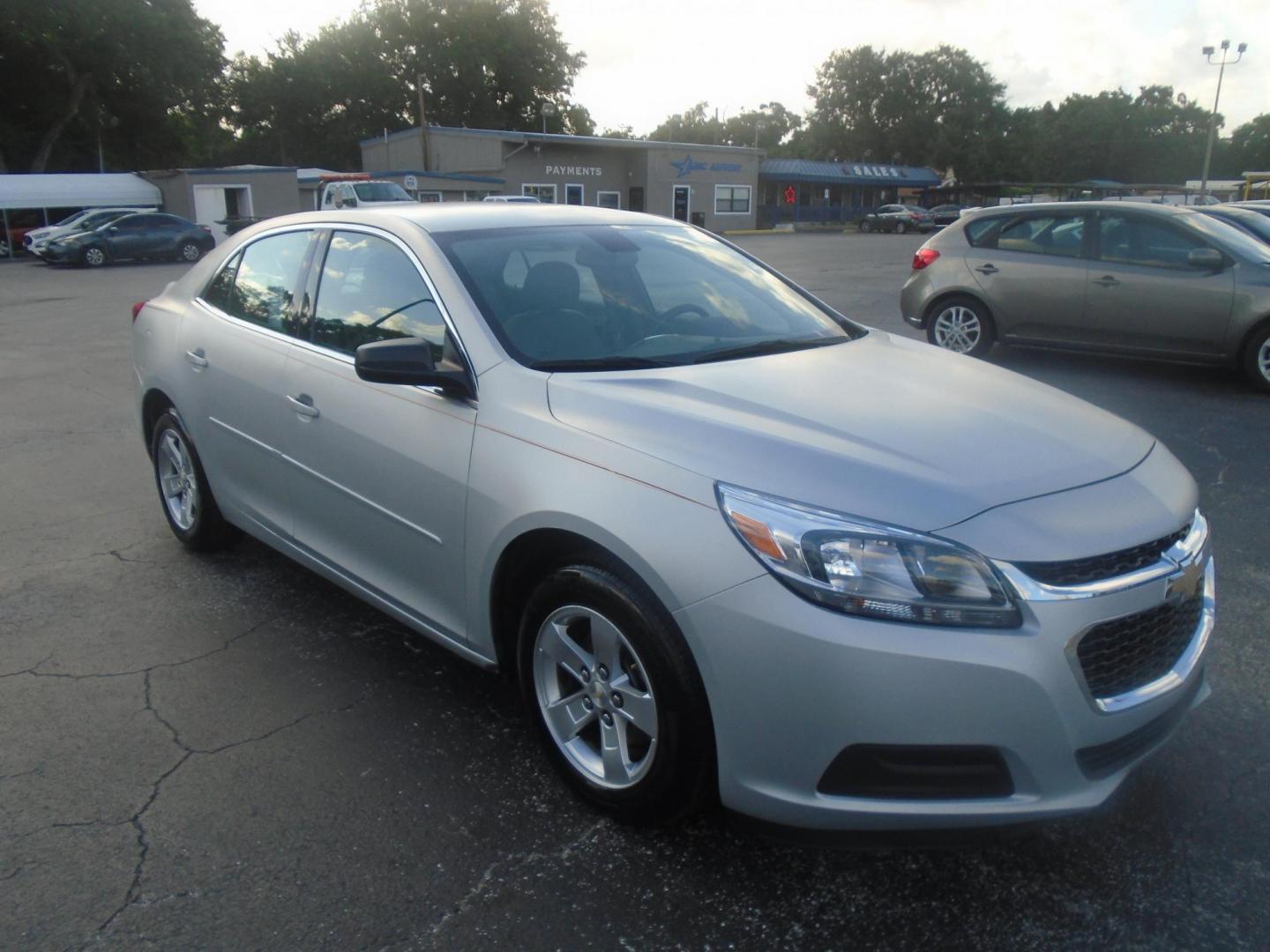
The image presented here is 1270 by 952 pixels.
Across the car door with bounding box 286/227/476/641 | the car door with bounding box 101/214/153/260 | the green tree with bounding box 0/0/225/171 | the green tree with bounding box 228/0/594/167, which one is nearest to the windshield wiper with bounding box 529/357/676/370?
the car door with bounding box 286/227/476/641

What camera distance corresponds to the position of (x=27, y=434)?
7.47 m

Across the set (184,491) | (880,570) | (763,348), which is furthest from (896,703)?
(184,491)

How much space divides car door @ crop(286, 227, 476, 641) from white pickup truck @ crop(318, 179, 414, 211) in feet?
94.6

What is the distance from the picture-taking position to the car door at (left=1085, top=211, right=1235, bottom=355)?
27.7 ft

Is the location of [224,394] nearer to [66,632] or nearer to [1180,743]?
[66,632]

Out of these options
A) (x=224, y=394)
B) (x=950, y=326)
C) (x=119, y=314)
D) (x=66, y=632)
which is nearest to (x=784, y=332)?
(x=224, y=394)

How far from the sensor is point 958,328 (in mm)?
9969

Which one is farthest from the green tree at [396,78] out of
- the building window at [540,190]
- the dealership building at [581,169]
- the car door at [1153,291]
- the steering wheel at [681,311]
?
the steering wheel at [681,311]

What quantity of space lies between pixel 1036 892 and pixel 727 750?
869 mm

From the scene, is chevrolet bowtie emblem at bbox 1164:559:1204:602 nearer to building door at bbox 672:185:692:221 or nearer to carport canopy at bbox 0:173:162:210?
carport canopy at bbox 0:173:162:210

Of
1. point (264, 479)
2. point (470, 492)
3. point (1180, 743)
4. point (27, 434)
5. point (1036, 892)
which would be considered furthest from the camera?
point (27, 434)

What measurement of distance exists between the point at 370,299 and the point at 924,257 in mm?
7890

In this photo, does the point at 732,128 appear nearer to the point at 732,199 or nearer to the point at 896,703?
the point at 732,199

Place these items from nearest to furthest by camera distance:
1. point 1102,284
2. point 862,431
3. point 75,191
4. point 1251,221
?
point 862,431 < point 1102,284 < point 1251,221 < point 75,191
